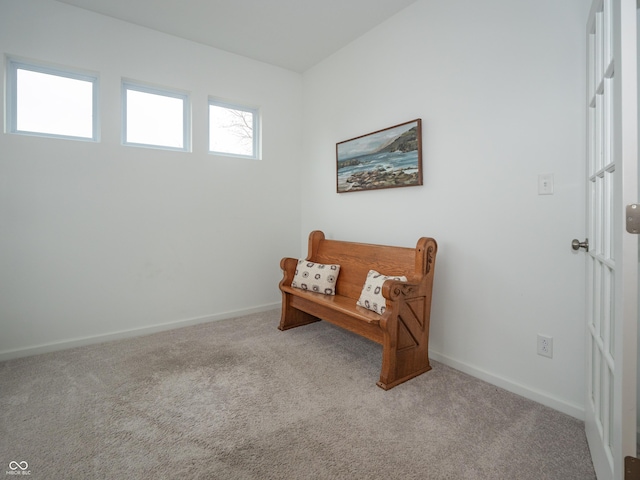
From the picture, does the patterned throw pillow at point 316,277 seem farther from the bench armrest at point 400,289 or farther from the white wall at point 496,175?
the bench armrest at point 400,289

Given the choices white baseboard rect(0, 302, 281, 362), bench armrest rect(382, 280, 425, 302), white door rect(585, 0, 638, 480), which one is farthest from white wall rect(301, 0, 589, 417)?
white baseboard rect(0, 302, 281, 362)

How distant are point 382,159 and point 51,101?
2.68 meters

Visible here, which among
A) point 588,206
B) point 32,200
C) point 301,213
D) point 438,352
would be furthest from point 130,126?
point 588,206

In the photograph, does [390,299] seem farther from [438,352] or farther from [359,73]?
[359,73]

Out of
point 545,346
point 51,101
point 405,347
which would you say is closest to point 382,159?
point 405,347

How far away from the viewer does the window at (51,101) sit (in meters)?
2.54

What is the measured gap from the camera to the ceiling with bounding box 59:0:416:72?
102 inches

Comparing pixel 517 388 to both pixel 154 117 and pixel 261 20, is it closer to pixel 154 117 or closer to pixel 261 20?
pixel 261 20

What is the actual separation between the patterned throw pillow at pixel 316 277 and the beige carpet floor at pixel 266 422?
0.53m

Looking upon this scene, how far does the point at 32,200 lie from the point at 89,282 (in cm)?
73

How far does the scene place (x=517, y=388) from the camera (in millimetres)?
1989

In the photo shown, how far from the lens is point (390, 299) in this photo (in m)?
1.99

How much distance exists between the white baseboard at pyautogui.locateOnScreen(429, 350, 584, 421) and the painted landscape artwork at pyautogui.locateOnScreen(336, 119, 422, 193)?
4.26ft

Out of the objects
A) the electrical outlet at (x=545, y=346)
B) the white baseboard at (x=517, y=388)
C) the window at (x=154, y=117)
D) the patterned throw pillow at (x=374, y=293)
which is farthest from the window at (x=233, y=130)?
the electrical outlet at (x=545, y=346)
